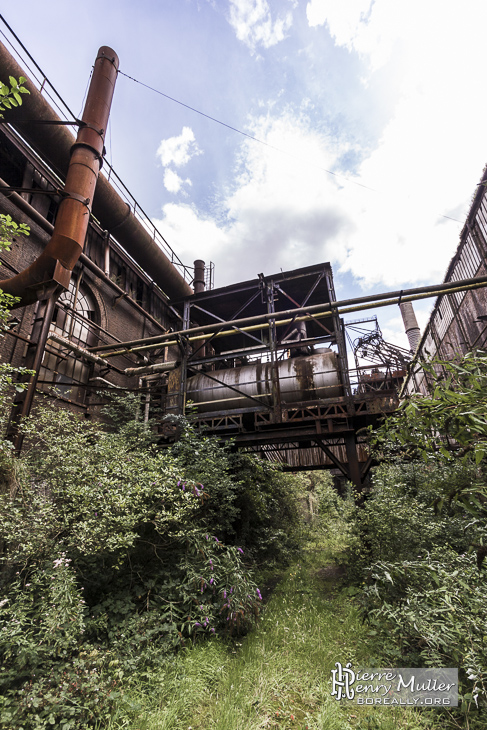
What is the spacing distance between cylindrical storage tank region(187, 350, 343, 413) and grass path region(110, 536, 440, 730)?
473 cm

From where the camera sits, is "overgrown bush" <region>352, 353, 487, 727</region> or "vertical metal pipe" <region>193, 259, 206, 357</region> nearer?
"overgrown bush" <region>352, 353, 487, 727</region>

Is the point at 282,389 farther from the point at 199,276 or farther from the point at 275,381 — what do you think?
the point at 199,276

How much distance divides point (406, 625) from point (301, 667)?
1487 mm

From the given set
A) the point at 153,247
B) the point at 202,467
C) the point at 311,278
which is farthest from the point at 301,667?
the point at 153,247

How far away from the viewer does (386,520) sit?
18.9 feet

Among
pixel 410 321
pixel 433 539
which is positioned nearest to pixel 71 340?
pixel 433 539

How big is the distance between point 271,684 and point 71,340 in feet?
28.8

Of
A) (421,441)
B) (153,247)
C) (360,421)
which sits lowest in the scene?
(421,441)

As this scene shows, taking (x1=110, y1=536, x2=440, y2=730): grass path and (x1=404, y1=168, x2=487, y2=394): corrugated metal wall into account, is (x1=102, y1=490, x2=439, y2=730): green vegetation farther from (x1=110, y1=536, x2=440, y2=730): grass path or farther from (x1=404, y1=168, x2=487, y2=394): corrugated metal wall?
(x1=404, y1=168, x2=487, y2=394): corrugated metal wall

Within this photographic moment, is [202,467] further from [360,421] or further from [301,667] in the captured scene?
[360,421]

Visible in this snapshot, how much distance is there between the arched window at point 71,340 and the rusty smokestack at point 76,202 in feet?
5.28

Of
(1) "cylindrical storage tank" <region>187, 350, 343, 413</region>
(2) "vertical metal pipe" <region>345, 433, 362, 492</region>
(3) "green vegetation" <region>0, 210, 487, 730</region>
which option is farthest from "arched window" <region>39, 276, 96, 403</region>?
(2) "vertical metal pipe" <region>345, 433, 362, 492</region>

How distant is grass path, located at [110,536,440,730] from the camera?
3240 millimetres

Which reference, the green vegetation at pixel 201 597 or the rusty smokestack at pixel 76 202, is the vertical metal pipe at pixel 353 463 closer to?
the green vegetation at pixel 201 597
